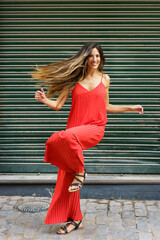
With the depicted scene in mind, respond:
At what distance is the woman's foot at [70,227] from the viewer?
15.4 feet

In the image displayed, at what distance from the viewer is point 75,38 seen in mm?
6332

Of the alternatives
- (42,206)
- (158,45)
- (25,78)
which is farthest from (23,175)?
(158,45)

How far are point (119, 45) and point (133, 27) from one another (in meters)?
0.36

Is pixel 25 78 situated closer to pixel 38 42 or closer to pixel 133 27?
pixel 38 42

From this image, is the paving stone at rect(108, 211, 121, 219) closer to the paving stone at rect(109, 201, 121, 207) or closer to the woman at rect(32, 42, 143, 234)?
the paving stone at rect(109, 201, 121, 207)

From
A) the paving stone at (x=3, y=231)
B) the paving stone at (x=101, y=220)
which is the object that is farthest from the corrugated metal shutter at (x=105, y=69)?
the paving stone at (x=3, y=231)

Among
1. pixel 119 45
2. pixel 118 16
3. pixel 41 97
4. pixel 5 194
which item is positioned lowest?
pixel 5 194

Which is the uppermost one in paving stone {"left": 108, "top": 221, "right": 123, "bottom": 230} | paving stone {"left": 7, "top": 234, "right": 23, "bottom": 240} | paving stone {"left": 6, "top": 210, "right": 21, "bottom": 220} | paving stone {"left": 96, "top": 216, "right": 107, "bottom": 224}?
paving stone {"left": 108, "top": 221, "right": 123, "bottom": 230}

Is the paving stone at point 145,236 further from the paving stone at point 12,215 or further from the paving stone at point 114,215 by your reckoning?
the paving stone at point 12,215

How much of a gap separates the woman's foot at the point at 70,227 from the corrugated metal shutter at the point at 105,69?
5.40 feet

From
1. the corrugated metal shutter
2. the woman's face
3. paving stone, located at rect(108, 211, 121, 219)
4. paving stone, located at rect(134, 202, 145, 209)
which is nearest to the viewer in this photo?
the woman's face

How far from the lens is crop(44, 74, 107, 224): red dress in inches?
165

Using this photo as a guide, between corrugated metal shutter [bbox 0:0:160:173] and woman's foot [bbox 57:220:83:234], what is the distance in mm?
→ 1646

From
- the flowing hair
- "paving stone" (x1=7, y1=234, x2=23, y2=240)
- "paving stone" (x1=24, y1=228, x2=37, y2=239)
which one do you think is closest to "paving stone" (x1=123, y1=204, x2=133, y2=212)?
"paving stone" (x1=24, y1=228, x2=37, y2=239)
